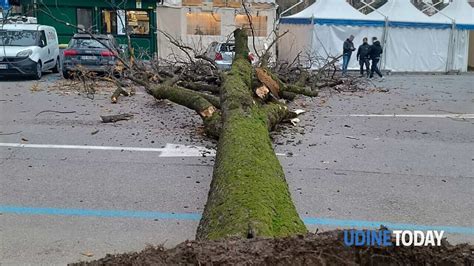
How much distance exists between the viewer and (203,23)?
27.1 metres

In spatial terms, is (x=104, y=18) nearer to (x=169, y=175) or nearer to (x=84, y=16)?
(x=84, y=16)

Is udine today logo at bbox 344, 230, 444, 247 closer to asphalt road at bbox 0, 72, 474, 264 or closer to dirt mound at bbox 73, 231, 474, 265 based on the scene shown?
dirt mound at bbox 73, 231, 474, 265

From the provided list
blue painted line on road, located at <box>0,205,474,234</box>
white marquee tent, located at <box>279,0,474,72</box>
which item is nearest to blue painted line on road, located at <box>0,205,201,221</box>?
blue painted line on road, located at <box>0,205,474,234</box>

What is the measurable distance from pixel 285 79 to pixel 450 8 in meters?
15.0

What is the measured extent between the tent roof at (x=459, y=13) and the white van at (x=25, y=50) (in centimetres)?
1735

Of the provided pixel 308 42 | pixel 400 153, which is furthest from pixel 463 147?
pixel 308 42

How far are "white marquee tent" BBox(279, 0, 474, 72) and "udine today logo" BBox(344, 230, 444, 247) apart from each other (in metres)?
18.7

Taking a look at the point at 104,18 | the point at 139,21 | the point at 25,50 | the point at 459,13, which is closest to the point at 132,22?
the point at 139,21

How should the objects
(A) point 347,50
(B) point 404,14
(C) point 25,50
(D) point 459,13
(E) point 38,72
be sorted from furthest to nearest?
(D) point 459,13 < (B) point 404,14 < (A) point 347,50 < (E) point 38,72 < (C) point 25,50

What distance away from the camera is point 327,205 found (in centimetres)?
518

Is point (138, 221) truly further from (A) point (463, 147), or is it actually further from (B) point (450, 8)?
(B) point (450, 8)

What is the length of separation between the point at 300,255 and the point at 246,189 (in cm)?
148

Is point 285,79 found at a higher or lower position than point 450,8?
lower

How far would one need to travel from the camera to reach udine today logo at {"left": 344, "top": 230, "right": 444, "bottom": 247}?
7.15 feet
